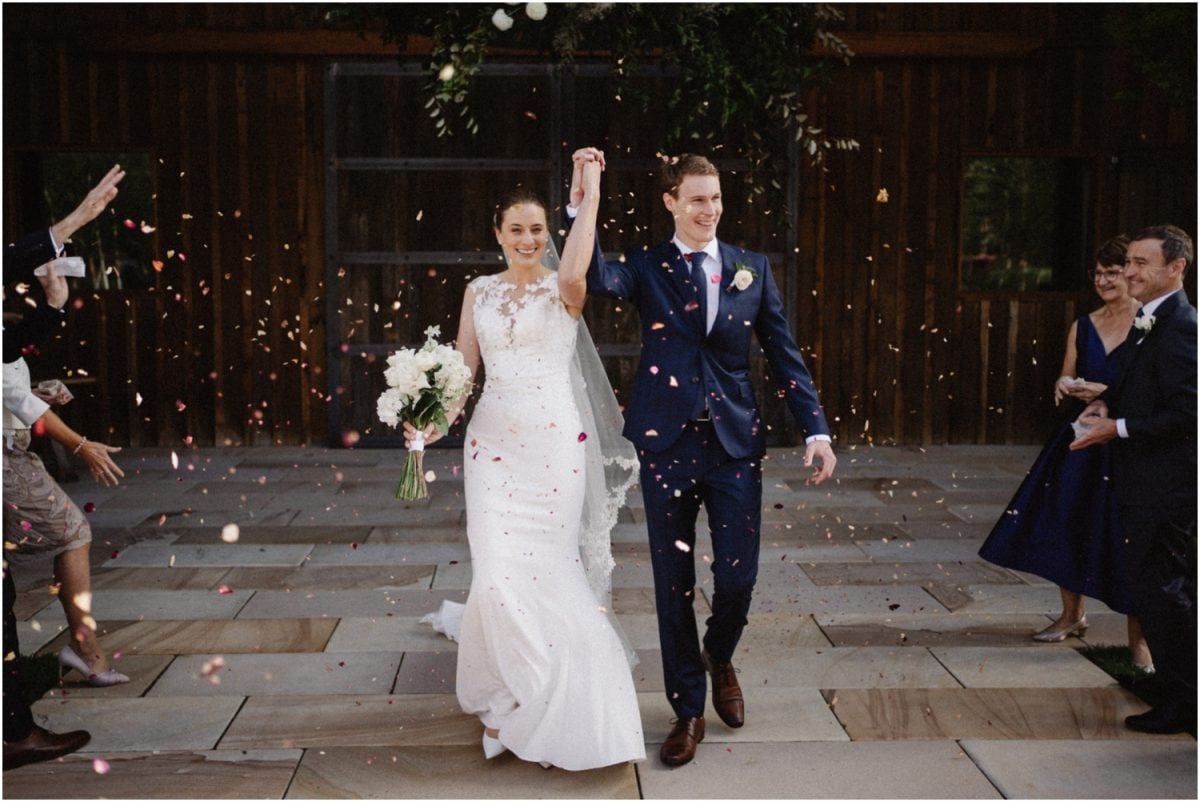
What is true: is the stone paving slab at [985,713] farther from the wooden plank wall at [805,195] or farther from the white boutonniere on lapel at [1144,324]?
the wooden plank wall at [805,195]

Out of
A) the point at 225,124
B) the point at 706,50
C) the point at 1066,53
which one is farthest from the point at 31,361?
the point at 1066,53

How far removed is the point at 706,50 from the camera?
7.43m

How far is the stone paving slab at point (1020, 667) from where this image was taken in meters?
4.48

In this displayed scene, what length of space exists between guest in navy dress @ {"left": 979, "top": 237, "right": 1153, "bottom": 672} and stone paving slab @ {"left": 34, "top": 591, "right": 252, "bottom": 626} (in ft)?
11.2

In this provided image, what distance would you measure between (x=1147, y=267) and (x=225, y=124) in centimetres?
798

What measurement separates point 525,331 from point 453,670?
1.42 meters

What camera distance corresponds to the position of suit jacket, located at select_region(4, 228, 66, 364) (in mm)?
3744

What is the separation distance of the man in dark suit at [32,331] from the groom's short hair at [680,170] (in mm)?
1758

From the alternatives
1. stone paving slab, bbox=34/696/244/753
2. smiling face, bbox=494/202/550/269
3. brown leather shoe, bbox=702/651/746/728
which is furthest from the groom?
stone paving slab, bbox=34/696/244/753

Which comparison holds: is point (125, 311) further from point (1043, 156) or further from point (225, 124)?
point (1043, 156)

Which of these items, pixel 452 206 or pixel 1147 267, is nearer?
pixel 1147 267

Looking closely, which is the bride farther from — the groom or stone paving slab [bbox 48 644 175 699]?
stone paving slab [bbox 48 644 175 699]

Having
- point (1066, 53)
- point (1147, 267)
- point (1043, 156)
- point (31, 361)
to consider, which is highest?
point (1066, 53)

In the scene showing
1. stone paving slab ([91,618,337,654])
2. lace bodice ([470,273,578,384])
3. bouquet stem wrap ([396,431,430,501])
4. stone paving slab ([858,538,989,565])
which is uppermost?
lace bodice ([470,273,578,384])
